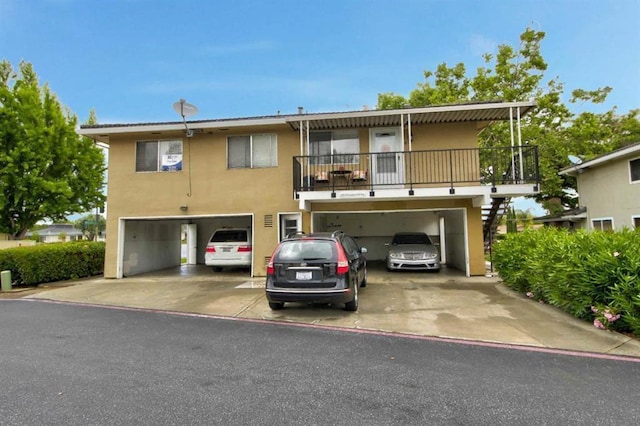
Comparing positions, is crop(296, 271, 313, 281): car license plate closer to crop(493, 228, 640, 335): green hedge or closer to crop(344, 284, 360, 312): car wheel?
crop(344, 284, 360, 312): car wheel

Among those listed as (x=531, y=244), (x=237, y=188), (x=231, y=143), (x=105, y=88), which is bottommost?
(x=531, y=244)

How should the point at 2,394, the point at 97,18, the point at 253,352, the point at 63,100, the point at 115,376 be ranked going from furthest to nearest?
the point at 63,100 < the point at 97,18 < the point at 253,352 < the point at 115,376 < the point at 2,394

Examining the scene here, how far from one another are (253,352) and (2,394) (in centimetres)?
267

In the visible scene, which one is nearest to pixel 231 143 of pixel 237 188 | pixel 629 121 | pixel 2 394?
pixel 237 188

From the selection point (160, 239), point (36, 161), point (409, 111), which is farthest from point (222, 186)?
point (36, 161)

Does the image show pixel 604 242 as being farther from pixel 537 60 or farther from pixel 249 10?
pixel 537 60

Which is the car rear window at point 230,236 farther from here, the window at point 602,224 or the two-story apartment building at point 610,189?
the window at point 602,224

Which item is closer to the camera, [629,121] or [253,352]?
[253,352]

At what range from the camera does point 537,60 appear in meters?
19.5

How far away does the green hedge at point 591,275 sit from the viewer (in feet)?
17.3

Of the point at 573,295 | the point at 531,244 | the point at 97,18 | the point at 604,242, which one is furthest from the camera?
the point at 97,18

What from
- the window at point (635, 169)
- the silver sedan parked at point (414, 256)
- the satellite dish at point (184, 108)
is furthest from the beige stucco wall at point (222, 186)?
the window at point (635, 169)

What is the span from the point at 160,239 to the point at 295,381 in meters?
13.8

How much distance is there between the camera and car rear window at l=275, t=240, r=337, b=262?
6727mm
